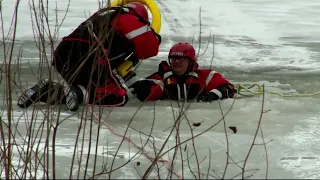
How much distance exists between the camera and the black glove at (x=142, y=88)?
17.6 feet

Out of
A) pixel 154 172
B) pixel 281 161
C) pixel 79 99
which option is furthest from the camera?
pixel 79 99

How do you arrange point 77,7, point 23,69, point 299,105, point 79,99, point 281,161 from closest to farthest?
point 281,161
point 79,99
point 299,105
point 23,69
point 77,7

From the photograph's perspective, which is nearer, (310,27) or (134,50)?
(134,50)

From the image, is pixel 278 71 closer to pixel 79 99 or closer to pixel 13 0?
pixel 79 99

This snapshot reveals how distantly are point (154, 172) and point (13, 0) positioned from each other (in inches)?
322

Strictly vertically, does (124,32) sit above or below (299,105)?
above

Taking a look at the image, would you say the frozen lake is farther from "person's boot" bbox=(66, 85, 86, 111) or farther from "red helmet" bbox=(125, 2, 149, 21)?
"red helmet" bbox=(125, 2, 149, 21)

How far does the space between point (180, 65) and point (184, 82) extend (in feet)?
0.54

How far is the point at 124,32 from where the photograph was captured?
507cm

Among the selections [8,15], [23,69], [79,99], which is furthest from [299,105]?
[8,15]

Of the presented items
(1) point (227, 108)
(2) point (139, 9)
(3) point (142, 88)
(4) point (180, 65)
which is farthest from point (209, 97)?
(2) point (139, 9)

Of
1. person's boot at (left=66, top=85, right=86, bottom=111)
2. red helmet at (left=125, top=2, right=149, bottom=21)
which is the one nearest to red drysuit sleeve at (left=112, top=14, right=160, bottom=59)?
red helmet at (left=125, top=2, right=149, bottom=21)

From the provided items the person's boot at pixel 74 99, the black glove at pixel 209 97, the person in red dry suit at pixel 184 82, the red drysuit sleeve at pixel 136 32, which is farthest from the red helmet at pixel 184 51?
the person's boot at pixel 74 99

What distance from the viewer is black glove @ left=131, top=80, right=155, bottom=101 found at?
5.38 meters
